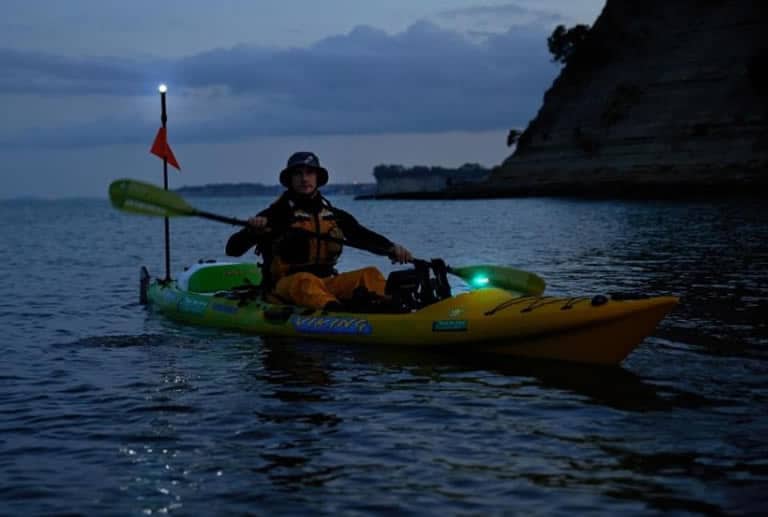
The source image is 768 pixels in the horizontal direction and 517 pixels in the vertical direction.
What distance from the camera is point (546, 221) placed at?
45.3 meters

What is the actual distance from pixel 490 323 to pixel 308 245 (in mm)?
2468

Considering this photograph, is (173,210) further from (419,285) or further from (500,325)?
(500,325)

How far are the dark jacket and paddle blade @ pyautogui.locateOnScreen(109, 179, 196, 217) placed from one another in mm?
763

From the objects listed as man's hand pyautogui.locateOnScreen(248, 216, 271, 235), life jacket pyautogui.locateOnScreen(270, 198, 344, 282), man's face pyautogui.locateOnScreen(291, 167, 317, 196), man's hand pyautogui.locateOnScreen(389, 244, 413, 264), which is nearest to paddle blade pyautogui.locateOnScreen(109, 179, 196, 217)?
man's hand pyautogui.locateOnScreen(248, 216, 271, 235)

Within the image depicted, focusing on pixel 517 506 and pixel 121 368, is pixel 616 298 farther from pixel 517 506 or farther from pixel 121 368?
pixel 121 368

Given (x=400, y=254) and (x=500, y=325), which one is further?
(x=400, y=254)

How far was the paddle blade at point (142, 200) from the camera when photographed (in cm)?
1129

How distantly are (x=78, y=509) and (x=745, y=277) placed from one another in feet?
44.9

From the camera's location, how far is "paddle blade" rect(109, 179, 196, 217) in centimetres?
1129

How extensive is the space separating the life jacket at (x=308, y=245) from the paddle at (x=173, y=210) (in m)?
0.27

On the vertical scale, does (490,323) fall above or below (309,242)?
below

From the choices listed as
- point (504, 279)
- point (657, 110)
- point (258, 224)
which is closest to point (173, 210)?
point (258, 224)

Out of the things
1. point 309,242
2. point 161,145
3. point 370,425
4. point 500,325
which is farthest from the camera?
point 161,145

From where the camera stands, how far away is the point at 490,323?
9680mm
